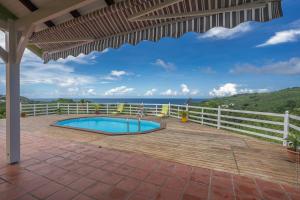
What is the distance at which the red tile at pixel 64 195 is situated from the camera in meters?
2.31

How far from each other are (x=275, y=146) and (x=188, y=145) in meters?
2.17

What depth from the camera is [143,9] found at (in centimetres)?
276

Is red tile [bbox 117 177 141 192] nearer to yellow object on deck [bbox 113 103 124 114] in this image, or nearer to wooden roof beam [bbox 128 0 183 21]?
wooden roof beam [bbox 128 0 183 21]

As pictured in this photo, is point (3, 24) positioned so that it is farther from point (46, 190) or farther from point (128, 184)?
point (128, 184)

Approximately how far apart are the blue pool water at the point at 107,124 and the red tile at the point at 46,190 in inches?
250

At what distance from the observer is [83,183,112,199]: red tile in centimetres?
240

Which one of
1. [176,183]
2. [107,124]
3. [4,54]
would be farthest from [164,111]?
[4,54]

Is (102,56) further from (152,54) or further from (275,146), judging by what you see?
(275,146)

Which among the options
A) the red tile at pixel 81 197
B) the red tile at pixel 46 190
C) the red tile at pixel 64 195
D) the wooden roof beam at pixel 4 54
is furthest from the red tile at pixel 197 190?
the wooden roof beam at pixel 4 54

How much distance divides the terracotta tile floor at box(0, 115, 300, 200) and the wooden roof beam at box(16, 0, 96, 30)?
244 centimetres

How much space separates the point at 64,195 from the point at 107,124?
796cm

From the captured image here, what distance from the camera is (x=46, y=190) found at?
247 cm

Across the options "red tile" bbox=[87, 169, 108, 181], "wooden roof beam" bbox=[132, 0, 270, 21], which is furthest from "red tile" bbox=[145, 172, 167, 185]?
"wooden roof beam" bbox=[132, 0, 270, 21]

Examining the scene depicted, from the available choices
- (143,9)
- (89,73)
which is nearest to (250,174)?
(143,9)
